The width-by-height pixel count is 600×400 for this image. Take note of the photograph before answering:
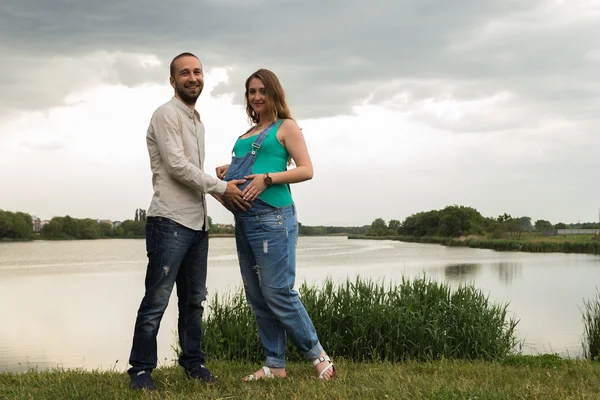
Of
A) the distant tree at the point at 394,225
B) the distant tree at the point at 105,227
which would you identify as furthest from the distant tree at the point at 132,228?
the distant tree at the point at 394,225

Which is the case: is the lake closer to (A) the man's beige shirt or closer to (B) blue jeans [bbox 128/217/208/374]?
(B) blue jeans [bbox 128/217/208/374]

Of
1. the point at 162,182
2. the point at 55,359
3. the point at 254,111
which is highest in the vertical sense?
the point at 254,111

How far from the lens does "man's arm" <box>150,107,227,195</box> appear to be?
3391mm

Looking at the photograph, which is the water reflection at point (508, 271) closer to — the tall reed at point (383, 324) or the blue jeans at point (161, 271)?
the tall reed at point (383, 324)

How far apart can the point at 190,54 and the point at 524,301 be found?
16402 millimetres

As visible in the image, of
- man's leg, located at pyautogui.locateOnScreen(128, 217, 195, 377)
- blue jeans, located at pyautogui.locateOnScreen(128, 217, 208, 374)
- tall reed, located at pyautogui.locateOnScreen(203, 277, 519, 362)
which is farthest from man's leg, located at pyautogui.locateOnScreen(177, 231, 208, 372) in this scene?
tall reed, located at pyautogui.locateOnScreen(203, 277, 519, 362)

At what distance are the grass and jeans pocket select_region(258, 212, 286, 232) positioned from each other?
0.95 meters

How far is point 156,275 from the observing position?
3.45m

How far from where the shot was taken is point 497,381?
3836 millimetres

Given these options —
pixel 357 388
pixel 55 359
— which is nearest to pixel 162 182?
pixel 357 388

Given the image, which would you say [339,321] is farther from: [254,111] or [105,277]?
[105,277]

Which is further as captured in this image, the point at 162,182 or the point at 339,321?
the point at 339,321

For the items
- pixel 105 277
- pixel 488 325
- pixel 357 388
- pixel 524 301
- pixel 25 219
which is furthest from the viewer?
pixel 25 219

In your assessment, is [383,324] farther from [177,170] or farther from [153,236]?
[177,170]
